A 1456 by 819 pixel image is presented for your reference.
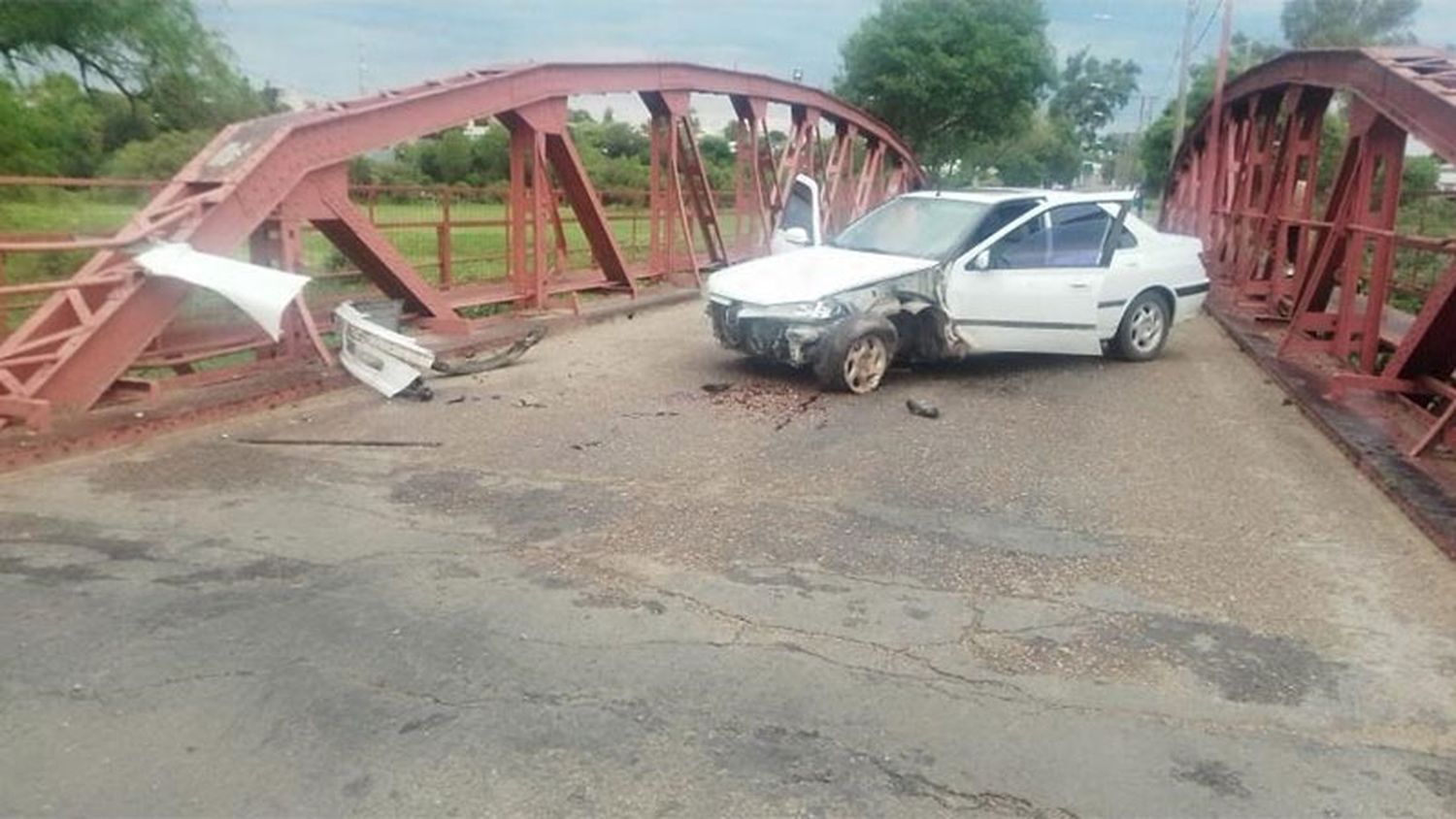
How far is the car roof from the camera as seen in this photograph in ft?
36.5

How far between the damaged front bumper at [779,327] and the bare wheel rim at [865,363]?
11.7 inches

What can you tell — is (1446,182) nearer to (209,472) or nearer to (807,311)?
(807,311)

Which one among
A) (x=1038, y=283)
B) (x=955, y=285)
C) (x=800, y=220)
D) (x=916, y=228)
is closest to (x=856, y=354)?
(x=955, y=285)

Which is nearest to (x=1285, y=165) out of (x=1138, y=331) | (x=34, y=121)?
(x=1138, y=331)

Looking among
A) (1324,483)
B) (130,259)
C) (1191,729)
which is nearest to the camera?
(1191,729)

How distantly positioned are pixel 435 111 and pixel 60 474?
230 inches

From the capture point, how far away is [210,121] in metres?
28.7

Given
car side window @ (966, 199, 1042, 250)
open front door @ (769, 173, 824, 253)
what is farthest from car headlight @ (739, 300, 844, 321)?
open front door @ (769, 173, 824, 253)

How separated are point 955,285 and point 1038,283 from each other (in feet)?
2.91

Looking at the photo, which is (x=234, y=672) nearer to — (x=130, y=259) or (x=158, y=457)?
(x=158, y=457)

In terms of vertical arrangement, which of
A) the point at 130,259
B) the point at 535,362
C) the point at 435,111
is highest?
the point at 435,111

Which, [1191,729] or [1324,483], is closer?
[1191,729]

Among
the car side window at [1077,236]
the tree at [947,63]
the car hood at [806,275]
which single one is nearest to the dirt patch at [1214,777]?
the car hood at [806,275]

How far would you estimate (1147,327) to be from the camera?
11914 millimetres
